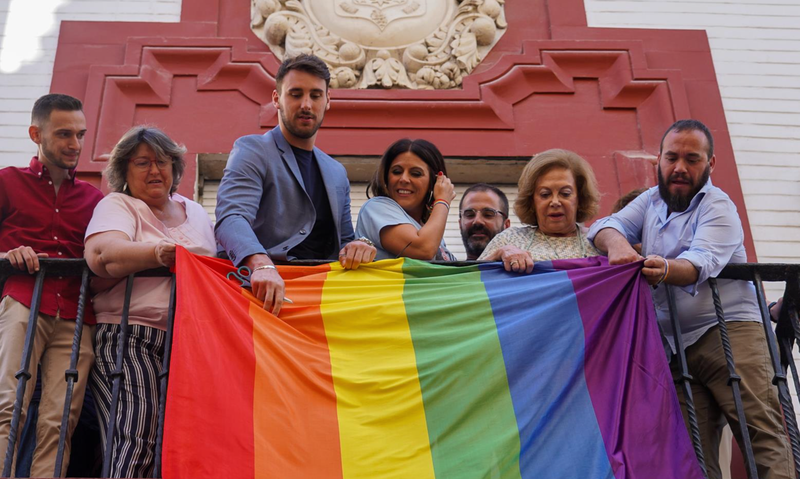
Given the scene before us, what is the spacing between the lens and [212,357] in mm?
4227

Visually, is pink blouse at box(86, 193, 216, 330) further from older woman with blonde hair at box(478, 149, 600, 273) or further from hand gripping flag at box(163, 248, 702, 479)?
older woman with blonde hair at box(478, 149, 600, 273)

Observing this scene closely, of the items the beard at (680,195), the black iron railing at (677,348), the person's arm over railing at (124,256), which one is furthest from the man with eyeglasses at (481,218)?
the person's arm over railing at (124,256)

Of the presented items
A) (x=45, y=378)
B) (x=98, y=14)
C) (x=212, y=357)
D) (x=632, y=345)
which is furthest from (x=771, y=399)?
(x=98, y=14)

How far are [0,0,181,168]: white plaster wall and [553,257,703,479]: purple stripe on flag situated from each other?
4.19 meters

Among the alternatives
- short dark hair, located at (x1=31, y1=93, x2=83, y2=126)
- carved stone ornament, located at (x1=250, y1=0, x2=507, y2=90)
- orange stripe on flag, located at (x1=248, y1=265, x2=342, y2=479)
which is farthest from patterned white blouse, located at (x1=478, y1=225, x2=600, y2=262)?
carved stone ornament, located at (x1=250, y1=0, x2=507, y2=90)

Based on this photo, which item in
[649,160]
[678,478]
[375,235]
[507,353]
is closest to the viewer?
[678,478]

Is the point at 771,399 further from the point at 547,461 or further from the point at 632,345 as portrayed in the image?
the point at 547,461

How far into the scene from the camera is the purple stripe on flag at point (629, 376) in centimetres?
420

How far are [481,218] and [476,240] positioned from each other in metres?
0.13

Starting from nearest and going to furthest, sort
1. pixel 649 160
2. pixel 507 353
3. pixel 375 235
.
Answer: pixel 507 353
pixel 375 235
pixel 649 160

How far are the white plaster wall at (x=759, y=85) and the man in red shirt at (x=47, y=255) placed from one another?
433cm

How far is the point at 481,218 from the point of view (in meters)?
5.90

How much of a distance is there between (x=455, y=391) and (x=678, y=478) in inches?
37.1

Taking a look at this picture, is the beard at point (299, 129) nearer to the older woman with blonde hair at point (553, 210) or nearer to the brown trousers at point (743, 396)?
the older woman with blonde hair at point (553, 210)
